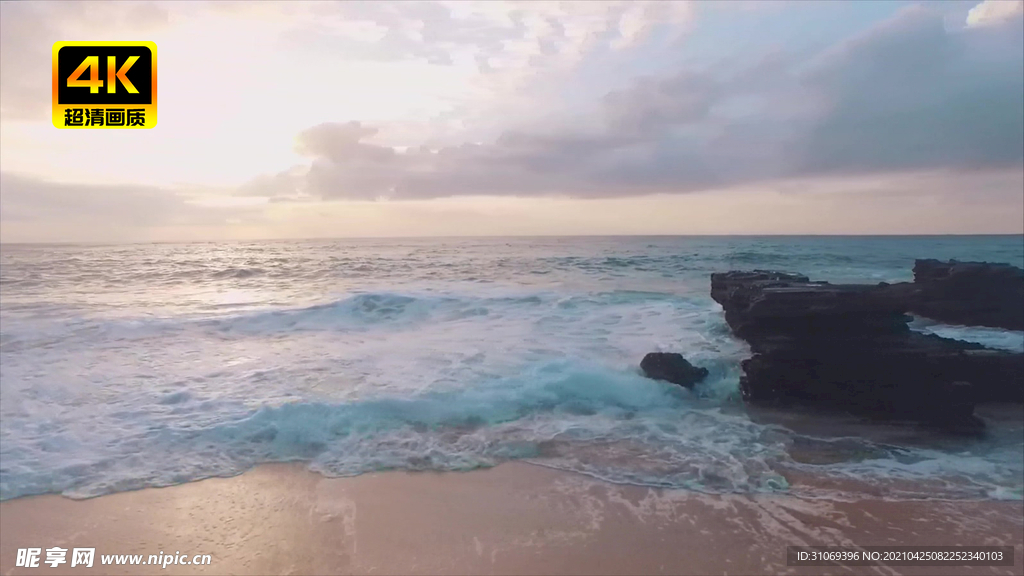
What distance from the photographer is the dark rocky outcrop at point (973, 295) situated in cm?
1285

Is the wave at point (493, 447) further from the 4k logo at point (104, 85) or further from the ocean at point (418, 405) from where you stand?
the 4k logo at point (104, 85)

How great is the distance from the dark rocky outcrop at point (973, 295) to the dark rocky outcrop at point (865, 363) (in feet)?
13.4

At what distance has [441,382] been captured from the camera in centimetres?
939

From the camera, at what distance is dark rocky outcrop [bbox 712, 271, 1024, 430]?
26.2 feet

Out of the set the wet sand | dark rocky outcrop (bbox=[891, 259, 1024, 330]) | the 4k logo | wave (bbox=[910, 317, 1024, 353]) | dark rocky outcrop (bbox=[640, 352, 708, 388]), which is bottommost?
the wet sand

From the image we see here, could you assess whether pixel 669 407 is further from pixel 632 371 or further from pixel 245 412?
pixel 245 412

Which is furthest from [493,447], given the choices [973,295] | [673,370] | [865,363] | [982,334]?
[973,295]

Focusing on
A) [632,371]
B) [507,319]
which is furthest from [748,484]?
[507,319]

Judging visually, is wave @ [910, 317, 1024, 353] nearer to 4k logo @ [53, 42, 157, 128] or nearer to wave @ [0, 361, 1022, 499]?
wave @ [0, 361, 1022, 499]

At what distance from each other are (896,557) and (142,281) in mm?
25671

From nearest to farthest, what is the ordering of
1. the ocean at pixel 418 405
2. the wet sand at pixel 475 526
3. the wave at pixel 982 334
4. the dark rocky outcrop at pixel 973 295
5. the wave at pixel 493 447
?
the wet sand at pixel 475 526, the wave at pixel 493 447, the ocean at pixel 418 405, the wave at pixel 982 334, the dark rocky outcrop at pixel 973 295

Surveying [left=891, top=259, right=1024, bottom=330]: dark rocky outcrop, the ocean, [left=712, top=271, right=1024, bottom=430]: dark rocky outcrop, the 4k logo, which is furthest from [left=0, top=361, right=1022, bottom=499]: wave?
[left=891, top=259, right=1024, bottom=330]: dark rocky outcrop

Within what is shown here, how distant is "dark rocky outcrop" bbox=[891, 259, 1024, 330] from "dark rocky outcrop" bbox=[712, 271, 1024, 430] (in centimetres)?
407

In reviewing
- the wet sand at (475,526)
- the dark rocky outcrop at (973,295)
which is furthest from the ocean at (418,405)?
the dark rocky outcrop at (973,295)
